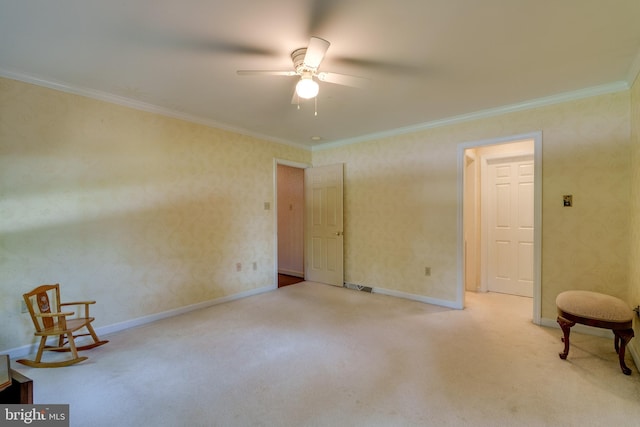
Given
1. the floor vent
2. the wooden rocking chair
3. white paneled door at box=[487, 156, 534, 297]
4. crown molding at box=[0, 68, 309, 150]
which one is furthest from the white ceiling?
the floor vent

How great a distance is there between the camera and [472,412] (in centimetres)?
179

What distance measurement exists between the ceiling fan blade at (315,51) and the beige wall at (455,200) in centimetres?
251

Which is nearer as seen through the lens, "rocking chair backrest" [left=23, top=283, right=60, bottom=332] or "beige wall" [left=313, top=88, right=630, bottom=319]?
"rocking chair backrest" [left=23, top=283, right=60, bottom=332]

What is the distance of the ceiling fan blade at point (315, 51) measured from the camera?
70.6 inches

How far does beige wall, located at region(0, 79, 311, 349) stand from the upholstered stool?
12.2 feet

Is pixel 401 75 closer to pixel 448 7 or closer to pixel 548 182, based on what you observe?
pixel 448 7

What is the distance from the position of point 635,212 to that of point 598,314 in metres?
1.04

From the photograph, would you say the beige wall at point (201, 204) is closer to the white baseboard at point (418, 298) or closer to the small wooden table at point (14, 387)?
the white baseboard at point (418, 298)

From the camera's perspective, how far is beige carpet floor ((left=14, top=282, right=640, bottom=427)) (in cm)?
177

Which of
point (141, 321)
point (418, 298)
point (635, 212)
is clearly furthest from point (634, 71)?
point (141, 321)

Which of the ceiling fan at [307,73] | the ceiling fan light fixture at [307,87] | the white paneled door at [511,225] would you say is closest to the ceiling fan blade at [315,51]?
the ceiling fan at [307,73]

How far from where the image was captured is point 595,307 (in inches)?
90.4

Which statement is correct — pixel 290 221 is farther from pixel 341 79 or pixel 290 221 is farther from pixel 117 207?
pixel 341 79

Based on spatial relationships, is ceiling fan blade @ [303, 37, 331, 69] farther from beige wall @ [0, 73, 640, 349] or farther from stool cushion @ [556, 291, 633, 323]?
stool cushion @ [556, 291, 633, 323]
